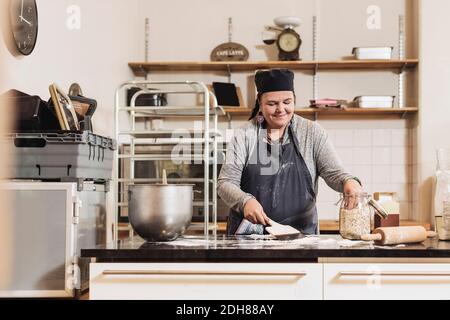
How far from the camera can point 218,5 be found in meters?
1.45

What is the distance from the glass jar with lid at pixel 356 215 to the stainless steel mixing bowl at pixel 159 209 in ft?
0.80

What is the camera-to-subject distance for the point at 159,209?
853 mm

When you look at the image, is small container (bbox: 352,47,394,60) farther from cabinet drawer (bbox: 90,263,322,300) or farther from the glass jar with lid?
cabinet drawer (bbox: 90,263,322,300)

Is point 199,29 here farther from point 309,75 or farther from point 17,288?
point 17,288

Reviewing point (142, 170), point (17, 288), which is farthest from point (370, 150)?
point (17, 288)

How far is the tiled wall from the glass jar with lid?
57 cm

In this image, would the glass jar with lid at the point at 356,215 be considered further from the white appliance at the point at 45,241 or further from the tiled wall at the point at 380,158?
the tiled wall at the point at 380,158

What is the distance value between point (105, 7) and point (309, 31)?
86 cm

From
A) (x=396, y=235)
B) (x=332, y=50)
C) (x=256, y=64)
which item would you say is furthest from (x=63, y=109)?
(x=332, y=50)

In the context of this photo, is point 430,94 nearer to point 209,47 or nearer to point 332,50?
point 332,50

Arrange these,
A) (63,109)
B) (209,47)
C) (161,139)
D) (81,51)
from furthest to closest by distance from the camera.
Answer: (209,47)
(161,139)
(81,51)
(63,109)

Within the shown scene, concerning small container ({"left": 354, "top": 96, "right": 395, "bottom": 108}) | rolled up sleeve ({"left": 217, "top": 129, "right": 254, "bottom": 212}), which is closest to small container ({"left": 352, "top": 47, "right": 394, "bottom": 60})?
small container ({"left": 354, "top": 96, "right": 395, "bottom": 108})

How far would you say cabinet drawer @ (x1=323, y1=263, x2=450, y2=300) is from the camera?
79 cm

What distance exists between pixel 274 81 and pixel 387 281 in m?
0.52
